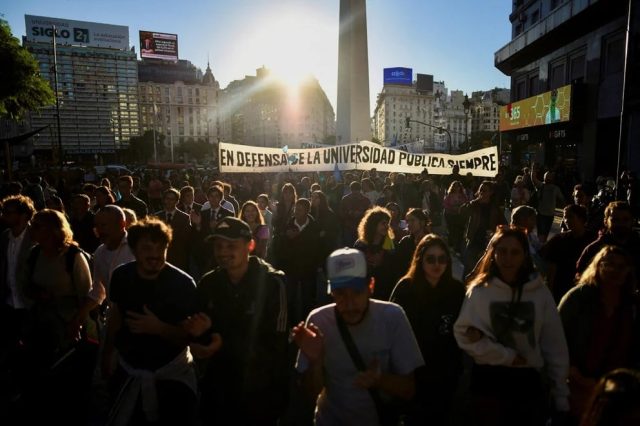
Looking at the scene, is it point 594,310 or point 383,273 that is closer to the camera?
point 594,310

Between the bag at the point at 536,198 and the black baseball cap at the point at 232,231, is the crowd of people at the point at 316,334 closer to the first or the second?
the black baseball cap at the point at 232,231

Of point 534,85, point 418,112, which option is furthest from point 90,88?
point 534,85

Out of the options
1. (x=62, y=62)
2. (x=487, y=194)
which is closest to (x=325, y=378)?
(x=487, y=194)

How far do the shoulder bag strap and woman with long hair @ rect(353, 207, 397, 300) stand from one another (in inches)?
80.3

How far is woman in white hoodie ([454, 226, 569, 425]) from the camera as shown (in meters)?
2.46

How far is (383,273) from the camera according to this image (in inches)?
172

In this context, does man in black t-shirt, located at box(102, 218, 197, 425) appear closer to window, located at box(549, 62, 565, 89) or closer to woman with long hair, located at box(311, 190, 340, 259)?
woman with long hair, located at box(311, 190, 340, 259)

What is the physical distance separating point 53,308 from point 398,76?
5440 inches

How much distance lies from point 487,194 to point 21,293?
601cm

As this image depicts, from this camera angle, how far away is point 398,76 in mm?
132875

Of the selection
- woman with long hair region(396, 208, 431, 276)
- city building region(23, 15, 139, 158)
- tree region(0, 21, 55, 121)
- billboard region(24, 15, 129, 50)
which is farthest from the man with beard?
city building region(23, 15, 139, 158)

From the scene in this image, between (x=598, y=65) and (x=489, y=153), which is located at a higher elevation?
(x=598, y=65)

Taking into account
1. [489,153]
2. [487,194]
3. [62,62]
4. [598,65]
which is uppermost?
[62,62]

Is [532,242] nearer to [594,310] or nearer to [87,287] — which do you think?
[594,310]
